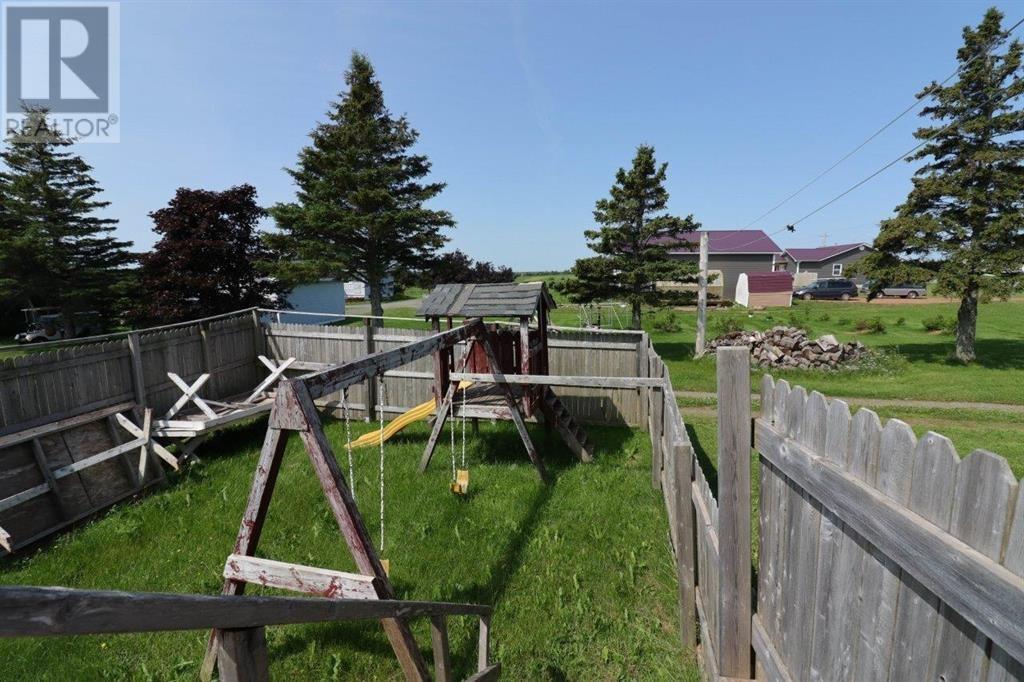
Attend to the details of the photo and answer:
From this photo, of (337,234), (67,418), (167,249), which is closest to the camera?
(67,418)

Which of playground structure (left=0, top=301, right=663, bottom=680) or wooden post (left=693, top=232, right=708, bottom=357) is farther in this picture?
wooden post (left=693, top=232, right=708, bottom=357)

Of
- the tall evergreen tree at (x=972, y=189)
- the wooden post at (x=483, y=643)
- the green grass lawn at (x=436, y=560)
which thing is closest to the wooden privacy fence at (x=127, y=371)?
the green grass lawn at (x=436, y=560)

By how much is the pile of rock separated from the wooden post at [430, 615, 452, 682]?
1322cm

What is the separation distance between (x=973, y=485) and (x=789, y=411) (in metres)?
0.94

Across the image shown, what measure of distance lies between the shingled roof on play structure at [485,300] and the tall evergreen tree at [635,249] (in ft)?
25.1

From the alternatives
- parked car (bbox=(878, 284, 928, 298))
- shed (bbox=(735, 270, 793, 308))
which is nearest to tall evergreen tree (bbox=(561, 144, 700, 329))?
shed (bbox=(735, 270, 793, 308))

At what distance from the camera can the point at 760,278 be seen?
3212 centimetres

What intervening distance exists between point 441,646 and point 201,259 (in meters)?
20.2

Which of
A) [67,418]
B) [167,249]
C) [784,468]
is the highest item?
[167,249]

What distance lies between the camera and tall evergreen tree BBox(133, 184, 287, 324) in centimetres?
1873

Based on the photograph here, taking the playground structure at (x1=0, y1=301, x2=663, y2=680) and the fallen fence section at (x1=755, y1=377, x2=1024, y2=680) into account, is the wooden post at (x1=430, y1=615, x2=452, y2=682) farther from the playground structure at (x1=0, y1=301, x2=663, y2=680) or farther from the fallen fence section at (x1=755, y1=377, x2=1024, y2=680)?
Result: the fallen fence section at (x1=755, y1=377, x2=1024, y2=680)

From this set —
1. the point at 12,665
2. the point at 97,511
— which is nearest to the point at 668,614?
the point at 12,665

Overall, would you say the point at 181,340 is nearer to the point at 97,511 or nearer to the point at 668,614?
the point at 97,511

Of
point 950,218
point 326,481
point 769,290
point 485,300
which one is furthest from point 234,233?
point 769,290
